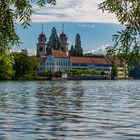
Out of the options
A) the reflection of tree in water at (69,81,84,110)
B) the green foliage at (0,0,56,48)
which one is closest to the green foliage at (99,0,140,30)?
the green foliage at (0,0,56,48)

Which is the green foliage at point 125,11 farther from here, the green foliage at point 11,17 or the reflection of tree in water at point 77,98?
the reflection of tree in water at point 77,98

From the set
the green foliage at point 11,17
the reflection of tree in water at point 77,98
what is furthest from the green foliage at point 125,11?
the reflection of tree in water at point 77,98

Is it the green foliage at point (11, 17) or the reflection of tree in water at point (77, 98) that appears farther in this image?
the reflection of tree in water at point (77, 98)

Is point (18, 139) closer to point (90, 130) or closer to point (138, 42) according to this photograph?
point (90, 130)

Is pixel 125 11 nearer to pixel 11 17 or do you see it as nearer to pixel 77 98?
pixel 11 17

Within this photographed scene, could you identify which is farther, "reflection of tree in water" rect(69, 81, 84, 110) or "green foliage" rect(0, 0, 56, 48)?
"reflection of tree in water" rect(69, 81, 84, 110)

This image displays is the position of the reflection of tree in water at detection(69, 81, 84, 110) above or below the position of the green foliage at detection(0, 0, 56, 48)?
below

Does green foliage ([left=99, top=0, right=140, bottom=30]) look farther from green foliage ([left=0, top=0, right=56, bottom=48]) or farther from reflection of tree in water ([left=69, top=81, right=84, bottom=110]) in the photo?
reflection of tree in water ([left=69, top=81, right=84, bottom=110])

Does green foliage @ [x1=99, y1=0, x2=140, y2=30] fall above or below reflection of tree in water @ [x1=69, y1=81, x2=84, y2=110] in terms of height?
above

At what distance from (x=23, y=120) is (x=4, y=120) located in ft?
4.79

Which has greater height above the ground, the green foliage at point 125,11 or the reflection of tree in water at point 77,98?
the green foliage at point 125,11

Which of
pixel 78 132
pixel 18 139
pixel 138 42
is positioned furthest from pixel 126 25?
pixel 78 132

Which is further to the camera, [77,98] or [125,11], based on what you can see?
[77,98]

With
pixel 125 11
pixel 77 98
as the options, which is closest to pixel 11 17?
pixel 125 11
